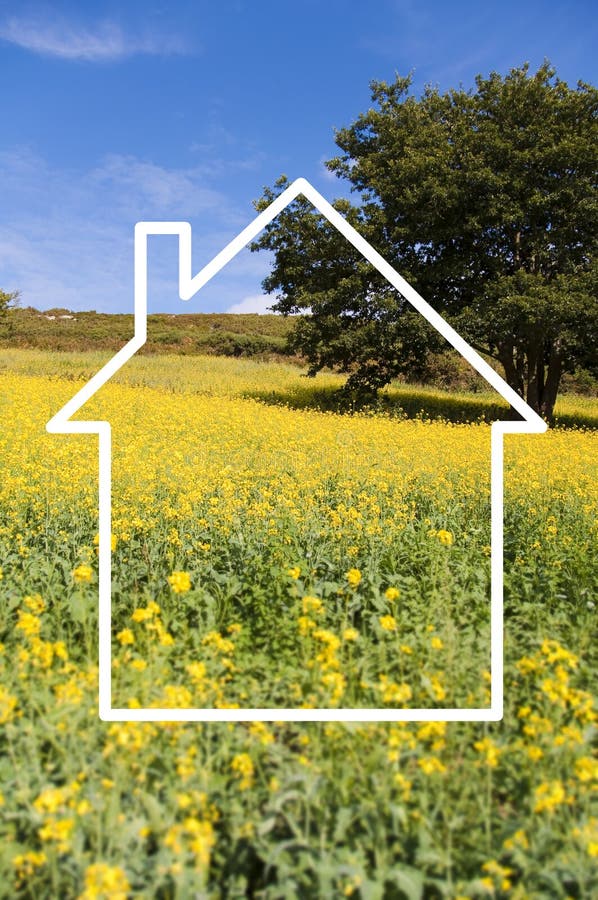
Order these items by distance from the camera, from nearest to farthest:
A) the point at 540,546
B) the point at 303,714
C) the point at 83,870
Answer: the point at 83,870 < the point at 303,714 < the point at 540,546

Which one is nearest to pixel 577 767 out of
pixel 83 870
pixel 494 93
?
pixel 83 870

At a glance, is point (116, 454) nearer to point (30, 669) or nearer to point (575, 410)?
point (30, 669)

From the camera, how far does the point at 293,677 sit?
12.1 ft

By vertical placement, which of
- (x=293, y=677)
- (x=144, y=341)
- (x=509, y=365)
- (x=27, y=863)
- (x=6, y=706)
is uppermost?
(x=509, y=365)

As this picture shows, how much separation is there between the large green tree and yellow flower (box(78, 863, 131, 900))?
17721 millimetres

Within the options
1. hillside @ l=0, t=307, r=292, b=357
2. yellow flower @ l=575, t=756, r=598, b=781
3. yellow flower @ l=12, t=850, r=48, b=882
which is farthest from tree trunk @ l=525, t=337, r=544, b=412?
yellow flower @ l=12, t=850, r=48, b=882

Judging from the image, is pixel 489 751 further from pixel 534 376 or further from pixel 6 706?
pixel 534 376

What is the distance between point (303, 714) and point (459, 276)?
750 inches

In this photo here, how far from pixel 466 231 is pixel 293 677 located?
19759mm

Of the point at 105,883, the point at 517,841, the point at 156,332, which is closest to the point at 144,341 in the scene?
the point at 105,883

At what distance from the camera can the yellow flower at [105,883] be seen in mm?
2059

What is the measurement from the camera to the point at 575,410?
2792 cm

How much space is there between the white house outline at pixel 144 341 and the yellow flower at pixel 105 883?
0.77 meters

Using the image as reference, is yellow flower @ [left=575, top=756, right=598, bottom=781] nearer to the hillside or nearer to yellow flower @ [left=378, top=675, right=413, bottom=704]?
yellow flower @ [left=378, top=675, right=413, bottom=704]
